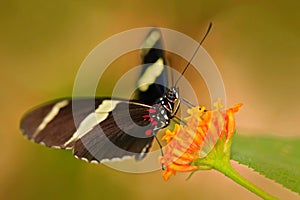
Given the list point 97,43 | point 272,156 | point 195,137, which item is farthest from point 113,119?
point 97,43

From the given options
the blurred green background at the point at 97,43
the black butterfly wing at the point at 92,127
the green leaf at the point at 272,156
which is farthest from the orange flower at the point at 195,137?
the blurred green background at the point at 97,43

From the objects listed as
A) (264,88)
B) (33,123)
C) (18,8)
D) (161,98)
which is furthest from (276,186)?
(18,8)

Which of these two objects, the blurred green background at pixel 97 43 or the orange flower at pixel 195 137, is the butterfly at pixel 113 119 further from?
the blurred green background at pixel 97 43

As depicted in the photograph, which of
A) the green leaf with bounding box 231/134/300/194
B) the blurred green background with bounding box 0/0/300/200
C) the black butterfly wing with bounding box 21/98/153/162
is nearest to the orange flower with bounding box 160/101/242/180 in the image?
the green leaf with bounding box 231/134/300/194

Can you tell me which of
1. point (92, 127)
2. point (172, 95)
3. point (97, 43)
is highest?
point (97, 43)

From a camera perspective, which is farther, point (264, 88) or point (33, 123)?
point (264, 88)

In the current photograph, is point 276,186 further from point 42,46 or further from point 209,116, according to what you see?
point 42,46

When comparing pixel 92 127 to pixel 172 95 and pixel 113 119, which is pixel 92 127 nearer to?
pixel 113 119
